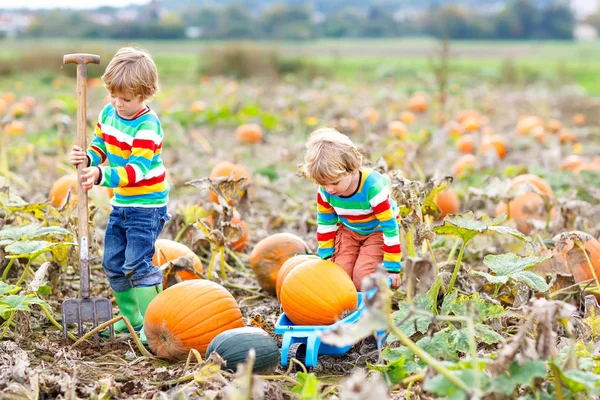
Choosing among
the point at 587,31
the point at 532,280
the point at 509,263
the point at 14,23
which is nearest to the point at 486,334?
the point at 532,280

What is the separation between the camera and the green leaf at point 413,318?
321 cm

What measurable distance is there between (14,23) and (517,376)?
124 ft

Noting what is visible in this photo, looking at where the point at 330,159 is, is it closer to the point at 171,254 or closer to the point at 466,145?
the point at 171,254

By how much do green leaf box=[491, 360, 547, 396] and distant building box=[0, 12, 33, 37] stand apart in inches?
1372

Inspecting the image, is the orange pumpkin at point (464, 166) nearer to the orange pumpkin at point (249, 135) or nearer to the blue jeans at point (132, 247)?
the orange pumpkin at point (249, 135)

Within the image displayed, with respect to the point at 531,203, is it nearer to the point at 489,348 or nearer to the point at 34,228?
the point at 489,348

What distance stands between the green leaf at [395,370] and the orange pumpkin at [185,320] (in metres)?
0.90

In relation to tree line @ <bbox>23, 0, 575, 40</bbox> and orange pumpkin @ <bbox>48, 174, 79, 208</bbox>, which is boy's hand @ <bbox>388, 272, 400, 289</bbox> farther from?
tree line @ <bbox>23, 0, 575, 40</bbox>

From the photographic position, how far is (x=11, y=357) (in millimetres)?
3289

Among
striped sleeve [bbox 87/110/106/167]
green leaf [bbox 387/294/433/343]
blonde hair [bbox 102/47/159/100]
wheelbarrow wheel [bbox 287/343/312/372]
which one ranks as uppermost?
blonde hair [bbox 102/47/159/100]

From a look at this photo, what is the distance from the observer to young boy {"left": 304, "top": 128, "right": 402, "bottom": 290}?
361 cm

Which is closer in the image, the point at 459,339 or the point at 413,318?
the point at 459,339

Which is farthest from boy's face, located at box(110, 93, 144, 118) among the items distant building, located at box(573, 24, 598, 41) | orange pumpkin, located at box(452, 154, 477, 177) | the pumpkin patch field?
distant building, located at box(573, 24, 598, 41)

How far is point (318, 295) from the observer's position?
141 inches
